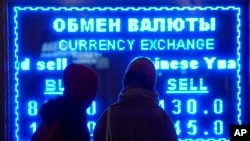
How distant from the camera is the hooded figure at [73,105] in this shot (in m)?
3.35

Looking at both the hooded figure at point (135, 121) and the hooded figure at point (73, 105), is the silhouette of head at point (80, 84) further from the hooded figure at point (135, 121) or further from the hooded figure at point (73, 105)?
the hooded figure at point (135, 121)

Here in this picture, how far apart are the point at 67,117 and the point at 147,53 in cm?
178

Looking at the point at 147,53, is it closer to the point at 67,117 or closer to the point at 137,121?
the point at 137,121

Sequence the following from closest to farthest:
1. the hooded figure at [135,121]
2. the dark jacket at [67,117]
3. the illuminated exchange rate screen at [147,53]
A: the dark jacket at [67,117]
the hooded figure at [135,121]
the illuminated exchange rate screen at [147,53]

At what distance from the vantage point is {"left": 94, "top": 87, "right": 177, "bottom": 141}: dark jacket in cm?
382

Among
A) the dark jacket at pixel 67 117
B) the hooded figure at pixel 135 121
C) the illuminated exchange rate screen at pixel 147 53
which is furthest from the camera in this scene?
the illuminated exchange rate screen at pixel 147 53

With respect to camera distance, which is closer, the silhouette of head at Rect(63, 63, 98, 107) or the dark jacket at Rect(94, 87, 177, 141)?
the silhouette of head at Rect(63, 63, 98, 107)

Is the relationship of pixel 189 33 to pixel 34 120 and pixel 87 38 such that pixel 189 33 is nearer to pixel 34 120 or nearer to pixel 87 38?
pixel 87 38

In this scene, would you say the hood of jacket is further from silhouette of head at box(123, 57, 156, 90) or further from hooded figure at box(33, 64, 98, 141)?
hooded figure at box(33, 64, 98, 141)

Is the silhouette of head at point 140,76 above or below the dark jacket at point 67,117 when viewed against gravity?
above

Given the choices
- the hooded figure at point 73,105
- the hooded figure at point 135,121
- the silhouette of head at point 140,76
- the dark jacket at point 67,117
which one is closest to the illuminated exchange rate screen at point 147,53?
the silhouette of head at point 140,76

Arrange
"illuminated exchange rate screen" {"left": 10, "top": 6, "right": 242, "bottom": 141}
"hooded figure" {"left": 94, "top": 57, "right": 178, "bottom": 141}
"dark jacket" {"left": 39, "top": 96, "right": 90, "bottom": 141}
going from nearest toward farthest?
"dark jacket" {"left": 39, "top": 96, "right": 90, "bottom": 141} < "hooded figure" {"left": 94, "top": 57, "right": 178, "bottom": 141} < "illuminated exchange rate screen" {"left": 10, "top": 6, "right": 242, "bottom": 141}

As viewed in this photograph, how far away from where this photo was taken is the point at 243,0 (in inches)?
198

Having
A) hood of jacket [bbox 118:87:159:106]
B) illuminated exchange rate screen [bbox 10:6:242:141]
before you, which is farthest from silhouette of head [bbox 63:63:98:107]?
illuminated exchange rate screen [bbox 10:6:242:141]
